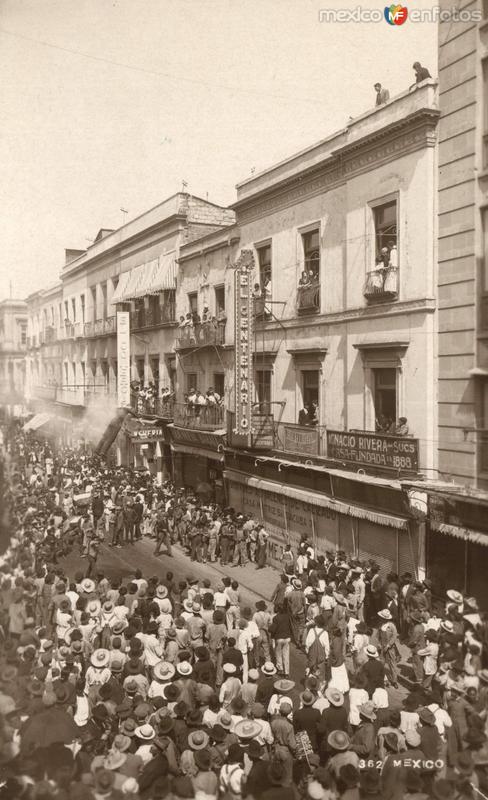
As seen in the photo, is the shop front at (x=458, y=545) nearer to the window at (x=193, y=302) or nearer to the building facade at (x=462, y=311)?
the building facade at (x=462, y=311)

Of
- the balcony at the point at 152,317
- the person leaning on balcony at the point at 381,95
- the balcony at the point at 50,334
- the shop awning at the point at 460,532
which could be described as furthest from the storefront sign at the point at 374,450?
the balcony at the point at 152,317

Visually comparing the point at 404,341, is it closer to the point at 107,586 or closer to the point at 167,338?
the point at 107,586

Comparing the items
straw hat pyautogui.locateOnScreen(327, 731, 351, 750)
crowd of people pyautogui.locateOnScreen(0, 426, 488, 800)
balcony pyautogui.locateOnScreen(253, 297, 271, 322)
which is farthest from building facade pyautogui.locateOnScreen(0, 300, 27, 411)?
straw hat pyautogui.locateOnScreen(327, 731, 351, 750)

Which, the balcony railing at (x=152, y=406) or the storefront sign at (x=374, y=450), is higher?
the balcony railing at (x=152, y=406)

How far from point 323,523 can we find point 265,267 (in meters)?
8.53

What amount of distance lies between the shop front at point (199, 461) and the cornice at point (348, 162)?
7560mm

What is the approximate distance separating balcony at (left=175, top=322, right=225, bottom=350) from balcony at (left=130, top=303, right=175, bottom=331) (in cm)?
110

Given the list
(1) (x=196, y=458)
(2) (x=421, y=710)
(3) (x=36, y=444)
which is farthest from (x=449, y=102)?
(3) (x=36, y=444)

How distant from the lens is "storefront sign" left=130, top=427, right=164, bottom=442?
2639 cm

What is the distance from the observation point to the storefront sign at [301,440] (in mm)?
17703

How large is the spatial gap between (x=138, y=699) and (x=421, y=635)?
502 cm

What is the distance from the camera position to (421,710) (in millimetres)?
7648

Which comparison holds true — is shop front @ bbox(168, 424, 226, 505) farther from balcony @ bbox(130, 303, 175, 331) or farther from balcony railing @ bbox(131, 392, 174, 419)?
balcony @ bbox(130, 303, 175, 331)

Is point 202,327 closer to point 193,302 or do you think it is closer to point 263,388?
point 193,302
